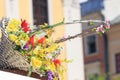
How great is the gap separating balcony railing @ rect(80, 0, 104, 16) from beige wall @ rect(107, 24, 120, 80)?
2000mm

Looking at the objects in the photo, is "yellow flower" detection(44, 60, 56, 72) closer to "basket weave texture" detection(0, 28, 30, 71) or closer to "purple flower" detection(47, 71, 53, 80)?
"purple flower" detection(47, 71, 53, 80)

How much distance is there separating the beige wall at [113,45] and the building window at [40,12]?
1136cm

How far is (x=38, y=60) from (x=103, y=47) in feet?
89.1

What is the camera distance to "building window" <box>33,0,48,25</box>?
18.4 metres

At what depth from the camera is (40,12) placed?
18.6 meters

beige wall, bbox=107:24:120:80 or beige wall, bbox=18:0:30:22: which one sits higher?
beige wall, bbox=18:0:30:22

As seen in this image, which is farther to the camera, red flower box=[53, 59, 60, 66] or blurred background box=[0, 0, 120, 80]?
blurred background box=[0, 0, 120, 80]

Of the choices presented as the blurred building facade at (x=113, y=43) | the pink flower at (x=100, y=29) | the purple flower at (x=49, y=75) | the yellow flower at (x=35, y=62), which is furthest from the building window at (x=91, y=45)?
the yellow flower at (x=35, y=62)

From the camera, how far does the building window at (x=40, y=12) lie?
723 inches

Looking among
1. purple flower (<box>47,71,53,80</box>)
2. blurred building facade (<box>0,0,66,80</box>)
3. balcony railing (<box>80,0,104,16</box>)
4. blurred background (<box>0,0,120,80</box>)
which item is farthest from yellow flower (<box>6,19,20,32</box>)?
balcony railing (<box>80,0,104,16</box>)

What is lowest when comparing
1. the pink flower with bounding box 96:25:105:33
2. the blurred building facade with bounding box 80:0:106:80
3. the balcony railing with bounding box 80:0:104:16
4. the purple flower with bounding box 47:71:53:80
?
the blurred building facade with bounding box 80:0:106:80

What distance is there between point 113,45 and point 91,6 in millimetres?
3624

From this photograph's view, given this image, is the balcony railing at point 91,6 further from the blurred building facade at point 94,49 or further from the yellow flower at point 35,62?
the yellow flower at point 35,62

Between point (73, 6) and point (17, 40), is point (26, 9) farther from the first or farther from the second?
point (17, 40)
